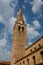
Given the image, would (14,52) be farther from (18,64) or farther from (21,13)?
(21,13)

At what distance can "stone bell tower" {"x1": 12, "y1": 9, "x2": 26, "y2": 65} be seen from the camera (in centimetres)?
3550

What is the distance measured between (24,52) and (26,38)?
13.1ft

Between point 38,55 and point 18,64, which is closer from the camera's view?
point 38,55

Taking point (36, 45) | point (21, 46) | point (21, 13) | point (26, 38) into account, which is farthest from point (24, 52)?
point (21, 13)

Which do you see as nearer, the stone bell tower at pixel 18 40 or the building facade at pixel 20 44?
the building facade at pixel 20 44

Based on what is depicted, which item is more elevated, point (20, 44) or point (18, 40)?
point (18, 40)

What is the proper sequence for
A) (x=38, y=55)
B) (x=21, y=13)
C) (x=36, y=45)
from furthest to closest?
(x=21, y=13), (x=36, y=45), (x=38, y=55)

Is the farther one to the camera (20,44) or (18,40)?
(18,40)

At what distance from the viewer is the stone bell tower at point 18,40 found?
35.5m

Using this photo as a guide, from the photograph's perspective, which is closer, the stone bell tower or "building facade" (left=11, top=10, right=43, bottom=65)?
"building facade" (left=11, top=10, right=43, bottom=65)

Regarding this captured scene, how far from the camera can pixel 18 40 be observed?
36469mm

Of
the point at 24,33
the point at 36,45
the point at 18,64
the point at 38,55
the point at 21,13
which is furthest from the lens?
the point at 21,13

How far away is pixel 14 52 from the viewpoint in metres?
35.4

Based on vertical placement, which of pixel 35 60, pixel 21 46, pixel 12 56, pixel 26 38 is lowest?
pixel 35 60
